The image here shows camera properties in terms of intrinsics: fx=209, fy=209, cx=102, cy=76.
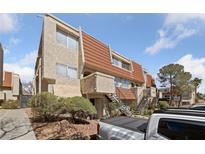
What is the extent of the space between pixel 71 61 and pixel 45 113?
6.60 metres

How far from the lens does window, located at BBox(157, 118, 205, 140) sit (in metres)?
3.39

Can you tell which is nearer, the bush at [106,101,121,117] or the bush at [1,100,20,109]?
the bush at [106,101,121,117]

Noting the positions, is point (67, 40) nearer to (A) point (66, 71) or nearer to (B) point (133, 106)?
(A) point (66, 71)

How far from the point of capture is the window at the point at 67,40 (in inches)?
678

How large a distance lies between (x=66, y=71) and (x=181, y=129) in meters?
14.6

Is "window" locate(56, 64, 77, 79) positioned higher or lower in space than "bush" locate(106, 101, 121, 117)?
higher

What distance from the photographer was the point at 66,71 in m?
17.5

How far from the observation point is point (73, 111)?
12.6 meters

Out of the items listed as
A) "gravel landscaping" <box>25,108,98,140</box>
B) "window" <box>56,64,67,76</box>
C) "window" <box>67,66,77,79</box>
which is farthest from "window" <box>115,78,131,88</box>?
"gravel landscaping" <box>25,108,98,140</box>

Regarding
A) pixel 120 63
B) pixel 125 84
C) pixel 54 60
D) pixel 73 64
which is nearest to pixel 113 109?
pixel 73 64

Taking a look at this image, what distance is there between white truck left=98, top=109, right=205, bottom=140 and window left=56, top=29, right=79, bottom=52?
13430 mm

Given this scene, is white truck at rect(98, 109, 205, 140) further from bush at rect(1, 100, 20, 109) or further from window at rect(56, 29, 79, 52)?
bush at rect(1, 100, 20, 109)

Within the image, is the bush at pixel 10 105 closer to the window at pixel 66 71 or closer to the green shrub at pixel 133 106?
the window at pixel 66 71

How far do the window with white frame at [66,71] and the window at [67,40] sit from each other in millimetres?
1693
